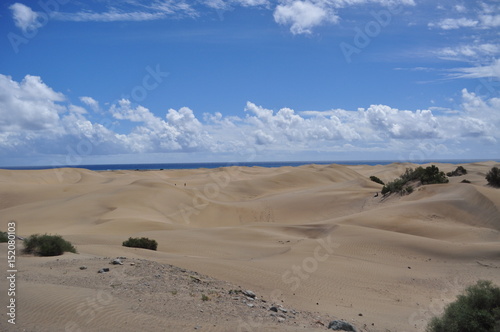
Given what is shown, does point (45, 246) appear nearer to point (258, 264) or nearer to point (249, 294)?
point (258, 264)

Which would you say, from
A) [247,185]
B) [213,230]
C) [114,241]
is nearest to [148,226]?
[213,230]

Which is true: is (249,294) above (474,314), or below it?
below

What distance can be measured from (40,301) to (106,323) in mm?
1619

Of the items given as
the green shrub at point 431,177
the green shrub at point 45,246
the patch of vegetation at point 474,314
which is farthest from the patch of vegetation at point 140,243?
the green shrub at point 431,177

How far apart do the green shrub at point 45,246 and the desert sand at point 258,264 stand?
445 mm

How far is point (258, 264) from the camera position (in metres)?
13.9

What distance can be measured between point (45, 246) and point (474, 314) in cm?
1116

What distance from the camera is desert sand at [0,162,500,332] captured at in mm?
7864

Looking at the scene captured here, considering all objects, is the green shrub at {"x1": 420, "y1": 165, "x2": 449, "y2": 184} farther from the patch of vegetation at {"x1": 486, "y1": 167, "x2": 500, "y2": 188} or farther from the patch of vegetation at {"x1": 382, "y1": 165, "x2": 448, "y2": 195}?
the patch of vegetation at {"x1": 486, "y1": 167, "x2": 500, "y2": 188}

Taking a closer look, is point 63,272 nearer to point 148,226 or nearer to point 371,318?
point 371,318

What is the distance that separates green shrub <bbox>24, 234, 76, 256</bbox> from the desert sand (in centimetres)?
45

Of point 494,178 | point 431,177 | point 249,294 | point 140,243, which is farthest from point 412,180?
point 249,294

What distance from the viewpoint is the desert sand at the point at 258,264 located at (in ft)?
25.8

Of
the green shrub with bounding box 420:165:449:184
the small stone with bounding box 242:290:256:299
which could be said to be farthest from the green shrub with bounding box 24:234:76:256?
the green shrub with bounding box 420:165:449:184
